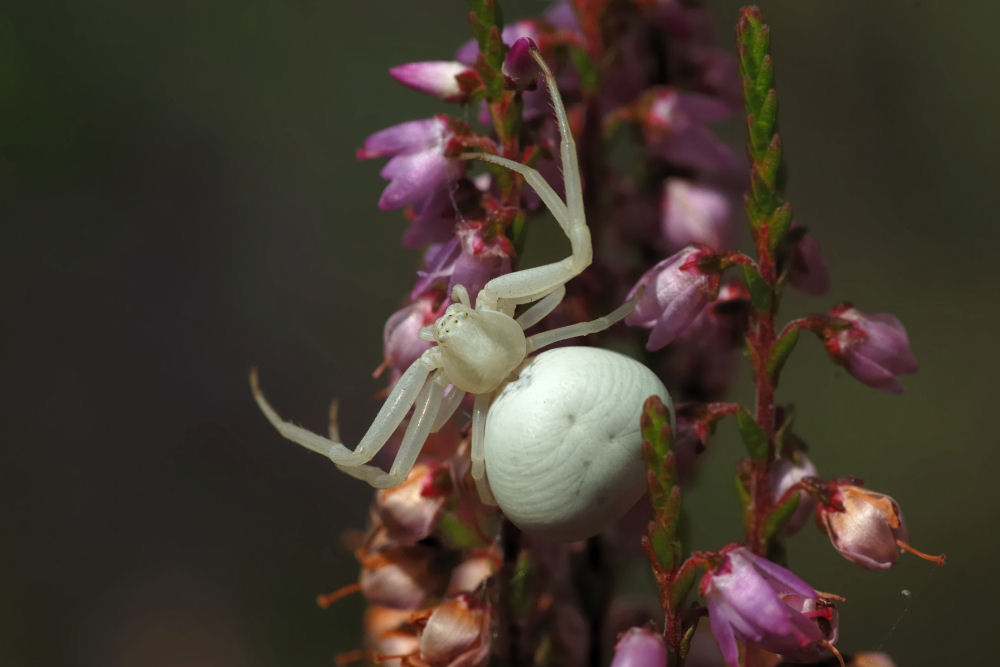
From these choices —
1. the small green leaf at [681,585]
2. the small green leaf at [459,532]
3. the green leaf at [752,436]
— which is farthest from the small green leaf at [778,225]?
the small green leaf at [459,532]

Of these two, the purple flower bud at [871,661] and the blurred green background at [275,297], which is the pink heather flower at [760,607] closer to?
the purple flower bud at [871,661]

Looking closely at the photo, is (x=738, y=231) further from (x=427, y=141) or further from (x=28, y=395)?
(x=28, y=395)

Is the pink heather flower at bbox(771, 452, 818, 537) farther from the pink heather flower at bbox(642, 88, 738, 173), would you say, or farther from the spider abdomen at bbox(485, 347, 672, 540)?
the pink heather flower at bbox(642, 88, 738, 173)

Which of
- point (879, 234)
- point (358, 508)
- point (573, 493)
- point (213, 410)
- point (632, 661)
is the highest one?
point (573, 493)

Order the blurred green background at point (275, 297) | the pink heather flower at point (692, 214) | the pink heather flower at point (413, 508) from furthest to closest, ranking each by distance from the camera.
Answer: the blurred green background at point (275, 297), the pink heather flower at point (692, 214), the pink heather flower at point (413, 508)

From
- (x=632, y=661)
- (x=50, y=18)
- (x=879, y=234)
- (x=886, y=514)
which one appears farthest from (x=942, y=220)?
(x=50, y=18)

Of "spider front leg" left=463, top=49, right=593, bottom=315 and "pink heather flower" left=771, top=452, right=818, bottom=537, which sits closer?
"pink heather flower" left=771, top=452, right=818, bottom=537

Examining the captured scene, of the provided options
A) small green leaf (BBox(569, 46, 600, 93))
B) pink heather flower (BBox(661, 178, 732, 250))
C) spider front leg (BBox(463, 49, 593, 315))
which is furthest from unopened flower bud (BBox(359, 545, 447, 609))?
small green leaf (BBox(569, 46, 600, 93))
